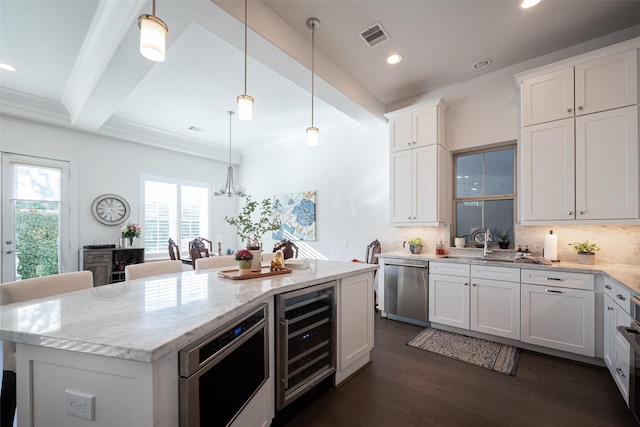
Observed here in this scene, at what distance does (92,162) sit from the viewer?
488 centimetres

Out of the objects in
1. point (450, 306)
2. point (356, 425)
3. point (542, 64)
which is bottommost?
point (356, 425)

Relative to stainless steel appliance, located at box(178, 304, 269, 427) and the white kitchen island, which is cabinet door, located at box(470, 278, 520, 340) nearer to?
stainless steel appliance, located at box(178, 304, 269, 427)

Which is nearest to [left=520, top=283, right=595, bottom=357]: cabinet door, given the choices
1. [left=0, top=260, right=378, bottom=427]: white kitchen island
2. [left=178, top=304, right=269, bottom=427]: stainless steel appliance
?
[left=178, top=304, right=269, bottom=427]: stainless steel appliance

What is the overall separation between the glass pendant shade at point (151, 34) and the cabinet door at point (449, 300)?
3.48m

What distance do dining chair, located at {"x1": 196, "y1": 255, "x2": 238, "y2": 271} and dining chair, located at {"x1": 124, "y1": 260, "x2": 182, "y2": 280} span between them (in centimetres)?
18

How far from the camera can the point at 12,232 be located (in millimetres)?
4070

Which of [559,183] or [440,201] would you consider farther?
[440,201]

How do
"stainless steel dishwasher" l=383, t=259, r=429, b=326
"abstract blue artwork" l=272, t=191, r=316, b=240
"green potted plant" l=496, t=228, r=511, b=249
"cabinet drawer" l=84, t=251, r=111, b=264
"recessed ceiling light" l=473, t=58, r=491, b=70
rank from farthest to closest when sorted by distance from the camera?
"abstract blue artwork" l=272, t=191, r=316, b=240, "cabinet drawer" l=84, t=251, r=111, b=264, "stainless steel dishwasher" l=383, t=259, r=429, b=326, "green potted plant" l=496, t=228, r=511, b=249, "recessed ceiling light" l=473, t=58, r=491, b=70

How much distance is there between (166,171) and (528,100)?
6290mm

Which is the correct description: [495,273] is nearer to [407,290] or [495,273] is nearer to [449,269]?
[449,269]

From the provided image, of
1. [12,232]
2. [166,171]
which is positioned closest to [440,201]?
[166,171]

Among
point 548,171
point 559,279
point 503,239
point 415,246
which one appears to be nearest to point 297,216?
point 415,246

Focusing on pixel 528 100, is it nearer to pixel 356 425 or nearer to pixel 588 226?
pixel 588 226

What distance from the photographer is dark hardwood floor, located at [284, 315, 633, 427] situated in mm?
1878
